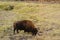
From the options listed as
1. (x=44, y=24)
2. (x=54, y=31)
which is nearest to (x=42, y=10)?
(x=44, y=24)

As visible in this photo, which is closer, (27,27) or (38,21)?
(27,27)

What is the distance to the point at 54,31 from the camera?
1071 centimetres

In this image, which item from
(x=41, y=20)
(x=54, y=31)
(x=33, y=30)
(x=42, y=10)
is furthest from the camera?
(x=42, y=10)

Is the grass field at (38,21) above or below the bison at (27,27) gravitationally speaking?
below

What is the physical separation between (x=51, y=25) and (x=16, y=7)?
6116 mm

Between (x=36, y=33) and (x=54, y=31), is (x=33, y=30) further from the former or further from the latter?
(x=54, y=31)

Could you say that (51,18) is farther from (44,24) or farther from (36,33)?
(36,33)

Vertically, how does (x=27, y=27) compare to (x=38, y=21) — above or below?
above

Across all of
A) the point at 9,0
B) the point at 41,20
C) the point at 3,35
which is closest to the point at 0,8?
the point at 9,0

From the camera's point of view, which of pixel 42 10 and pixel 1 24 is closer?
pixel 1 24

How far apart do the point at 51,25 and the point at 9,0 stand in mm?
9923

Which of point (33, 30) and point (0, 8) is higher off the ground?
point (33, 30)

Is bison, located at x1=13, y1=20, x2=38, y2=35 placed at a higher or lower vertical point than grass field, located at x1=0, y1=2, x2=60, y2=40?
higher

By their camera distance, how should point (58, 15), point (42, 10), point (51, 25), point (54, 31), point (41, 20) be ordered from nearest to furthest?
point (54, 31) < point (51, 25) < point (41, 20) < point (58, 15) < point (42, 10)
